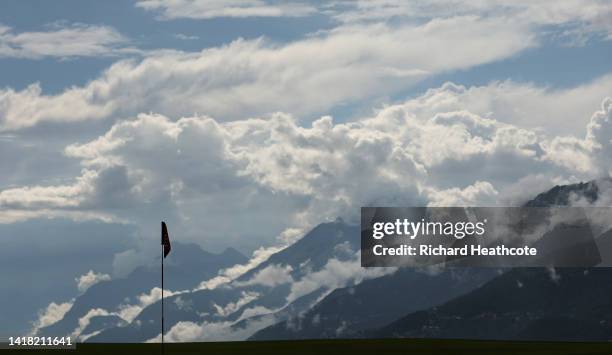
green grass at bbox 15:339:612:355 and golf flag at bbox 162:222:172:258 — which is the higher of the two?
golf flag at bbox 162:222:172:258

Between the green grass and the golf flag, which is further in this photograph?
the green grass

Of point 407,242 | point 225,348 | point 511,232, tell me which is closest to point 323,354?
point 407,242

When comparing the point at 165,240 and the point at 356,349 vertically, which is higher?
the point at 165,240

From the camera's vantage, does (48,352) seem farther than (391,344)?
No

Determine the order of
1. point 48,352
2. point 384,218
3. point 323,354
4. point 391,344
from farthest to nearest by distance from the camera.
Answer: point 391,344
point 384,218
point 323,354
point 48,352

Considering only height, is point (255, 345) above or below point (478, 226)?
below

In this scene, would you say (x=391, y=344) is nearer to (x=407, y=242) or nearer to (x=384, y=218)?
(x=384, y=218)

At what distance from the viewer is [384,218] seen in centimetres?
17012

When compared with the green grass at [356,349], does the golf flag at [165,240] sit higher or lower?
higher

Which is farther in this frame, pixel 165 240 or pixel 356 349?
pixel 356 349

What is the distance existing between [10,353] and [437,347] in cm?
7121

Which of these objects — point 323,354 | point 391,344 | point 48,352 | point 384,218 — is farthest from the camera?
point 391,344

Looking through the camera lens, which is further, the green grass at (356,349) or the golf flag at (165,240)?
the green grass at (356,349)

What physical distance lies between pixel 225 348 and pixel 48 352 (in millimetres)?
53402
